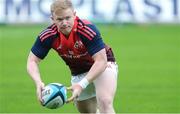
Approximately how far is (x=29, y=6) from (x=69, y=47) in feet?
96.1

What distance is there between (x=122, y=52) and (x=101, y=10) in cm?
1187

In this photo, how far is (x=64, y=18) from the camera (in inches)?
372

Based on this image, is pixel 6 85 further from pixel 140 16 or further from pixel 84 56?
pixel 140 16

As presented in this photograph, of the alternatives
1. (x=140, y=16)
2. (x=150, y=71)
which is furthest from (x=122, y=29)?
(x=150, y=71)

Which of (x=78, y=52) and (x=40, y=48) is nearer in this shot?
(x=40, y=48)

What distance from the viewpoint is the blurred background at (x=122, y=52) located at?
1541 cm

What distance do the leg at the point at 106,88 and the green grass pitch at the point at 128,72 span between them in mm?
3348

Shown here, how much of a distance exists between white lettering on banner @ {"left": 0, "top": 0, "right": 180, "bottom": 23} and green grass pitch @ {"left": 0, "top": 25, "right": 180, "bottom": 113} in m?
1.02

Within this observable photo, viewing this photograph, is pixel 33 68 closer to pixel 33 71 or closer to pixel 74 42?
pixel 33 71

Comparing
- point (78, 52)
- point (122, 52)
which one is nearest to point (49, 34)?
point (78, 52)

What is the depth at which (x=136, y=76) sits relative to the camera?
20109 millimetres

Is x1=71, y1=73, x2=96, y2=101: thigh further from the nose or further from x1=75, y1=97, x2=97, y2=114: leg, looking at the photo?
the nose

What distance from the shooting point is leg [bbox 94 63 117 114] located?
10.3 metres

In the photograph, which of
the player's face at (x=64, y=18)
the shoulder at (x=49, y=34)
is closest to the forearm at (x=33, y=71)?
the shoulder at (x=49, y=34)
